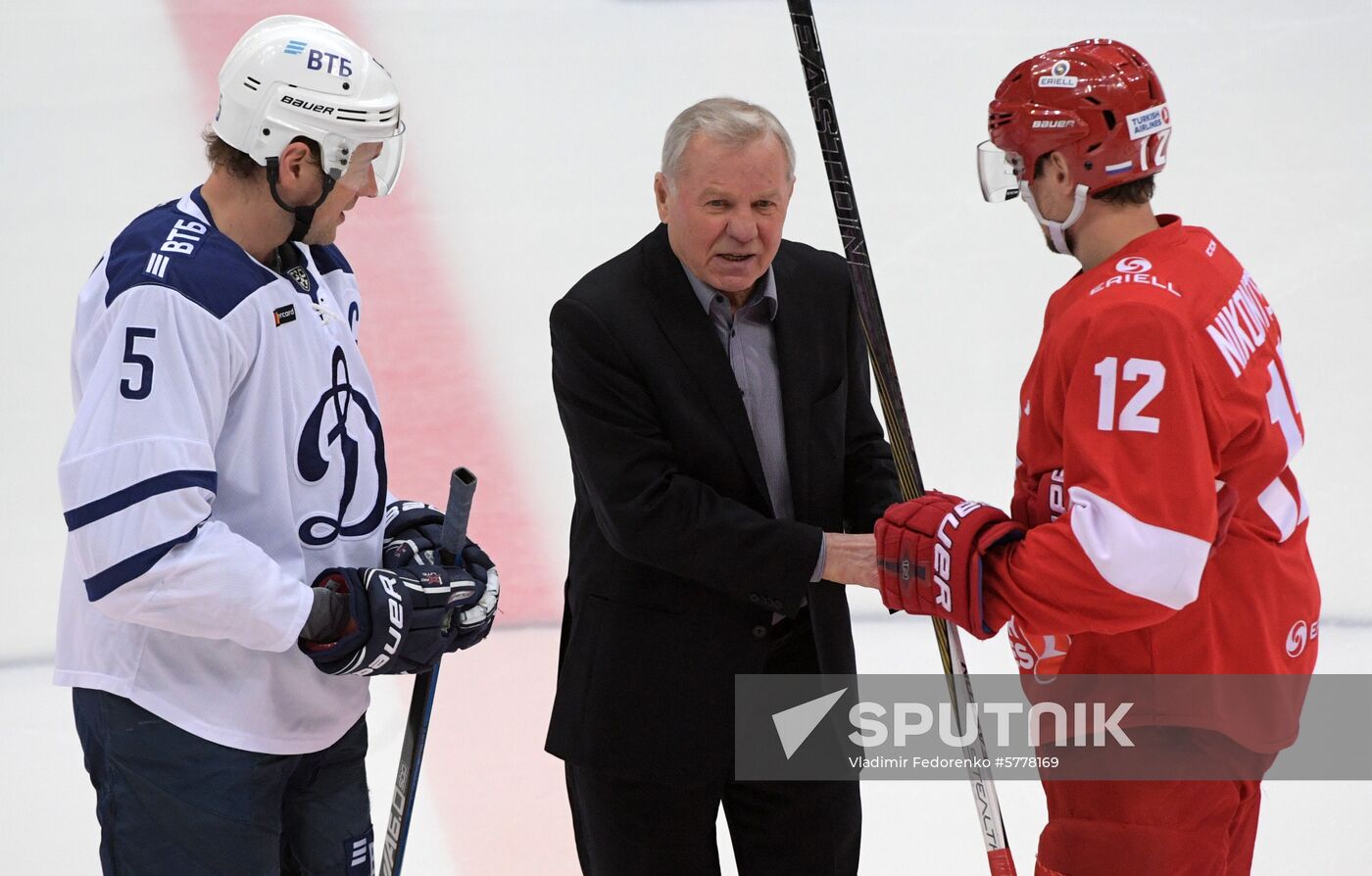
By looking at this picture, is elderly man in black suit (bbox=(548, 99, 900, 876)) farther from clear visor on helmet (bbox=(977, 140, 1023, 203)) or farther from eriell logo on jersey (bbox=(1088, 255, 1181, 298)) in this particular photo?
eriell logo on jersey (bbox=(1088, 255, 1181, 298))

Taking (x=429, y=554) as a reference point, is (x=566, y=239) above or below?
above

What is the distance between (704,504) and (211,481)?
0.64 metres

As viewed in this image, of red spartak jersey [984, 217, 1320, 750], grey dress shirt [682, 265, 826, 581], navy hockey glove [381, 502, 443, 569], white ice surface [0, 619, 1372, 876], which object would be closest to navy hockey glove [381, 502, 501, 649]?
navy hockey glove [381, 502, 443, 569]

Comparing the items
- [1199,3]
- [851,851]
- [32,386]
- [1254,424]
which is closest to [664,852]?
[851,851]

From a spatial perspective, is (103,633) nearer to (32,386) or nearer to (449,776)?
(449,776)

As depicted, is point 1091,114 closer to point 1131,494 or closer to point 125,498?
point 1131,494

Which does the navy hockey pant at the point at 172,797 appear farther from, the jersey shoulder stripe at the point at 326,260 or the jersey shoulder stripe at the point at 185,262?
the jersey shoulder stripe at the point at 326,260

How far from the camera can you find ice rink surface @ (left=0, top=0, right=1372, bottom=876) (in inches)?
128

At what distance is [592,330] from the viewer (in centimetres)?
204

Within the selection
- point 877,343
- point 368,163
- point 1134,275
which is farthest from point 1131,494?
point 368,163

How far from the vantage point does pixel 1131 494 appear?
1.68 metres

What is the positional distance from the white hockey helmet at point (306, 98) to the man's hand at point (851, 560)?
81cm

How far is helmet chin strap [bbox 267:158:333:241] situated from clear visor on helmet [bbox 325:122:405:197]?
0.02 meters

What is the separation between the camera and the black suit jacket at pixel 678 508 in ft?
6.56
